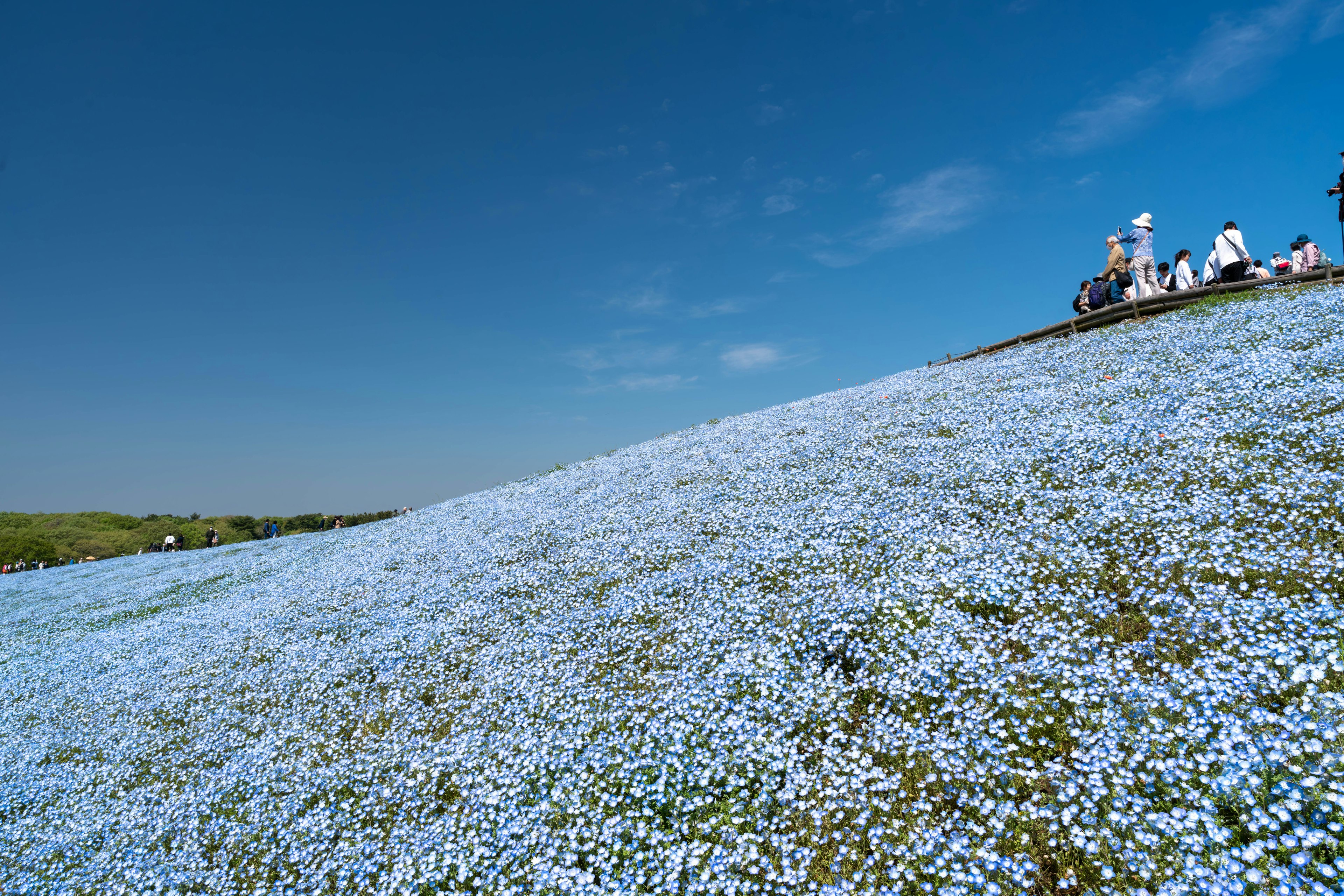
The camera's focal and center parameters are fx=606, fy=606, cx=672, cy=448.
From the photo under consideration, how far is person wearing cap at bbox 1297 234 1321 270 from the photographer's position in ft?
70.8

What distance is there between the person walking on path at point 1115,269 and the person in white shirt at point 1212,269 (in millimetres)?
2559

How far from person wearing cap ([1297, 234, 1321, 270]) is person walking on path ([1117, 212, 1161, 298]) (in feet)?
16.1

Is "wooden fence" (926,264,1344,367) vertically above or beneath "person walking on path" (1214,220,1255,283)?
beneath

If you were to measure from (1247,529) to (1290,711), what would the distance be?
3.47 metres

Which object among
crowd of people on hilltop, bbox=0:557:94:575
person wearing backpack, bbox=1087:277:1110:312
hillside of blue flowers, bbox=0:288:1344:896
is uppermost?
person wearing backpack, bbox=1087:277:1110:312

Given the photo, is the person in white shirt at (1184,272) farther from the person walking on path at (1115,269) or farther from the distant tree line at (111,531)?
the distant tree line at (111,531)

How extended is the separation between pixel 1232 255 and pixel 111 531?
77781 millimetres

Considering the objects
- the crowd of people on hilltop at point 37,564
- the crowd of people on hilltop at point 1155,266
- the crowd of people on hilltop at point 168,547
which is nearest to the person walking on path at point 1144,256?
the crowd of people on hilltop at point 1155,266

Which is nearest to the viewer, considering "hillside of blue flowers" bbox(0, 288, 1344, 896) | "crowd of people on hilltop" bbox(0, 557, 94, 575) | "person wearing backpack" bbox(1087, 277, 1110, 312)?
"hillside of blue flowers" bbox(0, 288, 1344, 896)

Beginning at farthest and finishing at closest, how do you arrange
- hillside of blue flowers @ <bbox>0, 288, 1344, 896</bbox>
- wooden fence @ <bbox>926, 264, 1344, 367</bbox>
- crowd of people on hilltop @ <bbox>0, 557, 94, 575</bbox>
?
crowd of people on hilltop @ <bbox>0, 557, 94, 575</bbox>, wooden fence @ <bbox>926, 264, 1344, 367</bbox>, hillside of blue flowers @ <bbox>0, 288, 1344, 896</bbox>

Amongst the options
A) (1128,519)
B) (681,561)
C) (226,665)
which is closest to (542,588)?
(681,561)

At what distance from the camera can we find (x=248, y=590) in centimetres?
1998

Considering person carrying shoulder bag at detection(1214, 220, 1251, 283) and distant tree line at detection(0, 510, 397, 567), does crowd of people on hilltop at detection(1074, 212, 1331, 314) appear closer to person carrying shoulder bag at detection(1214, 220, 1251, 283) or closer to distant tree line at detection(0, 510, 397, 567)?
person carrying shoulder bag at detection(1214, 220, 1251, 283)

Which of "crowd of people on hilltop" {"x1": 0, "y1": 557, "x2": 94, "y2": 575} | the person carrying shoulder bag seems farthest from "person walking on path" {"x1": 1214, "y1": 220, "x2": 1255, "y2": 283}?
"crowd of people on hilltop" {"x1": 0, "y1": 557, "x2": 94, "y2": 575}
